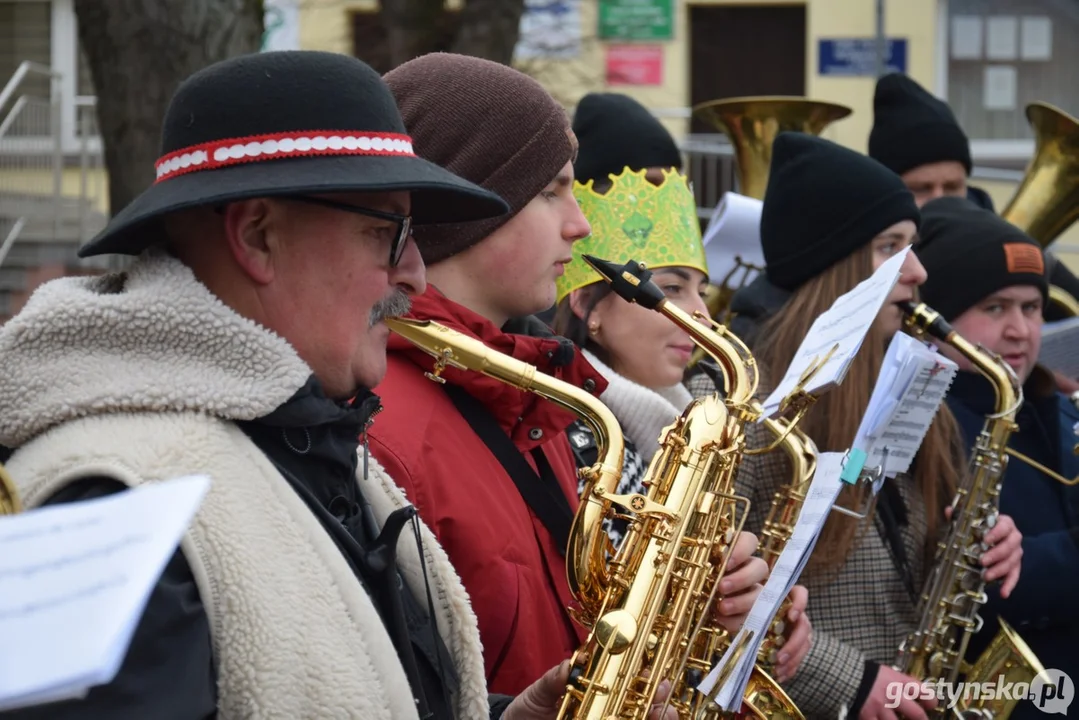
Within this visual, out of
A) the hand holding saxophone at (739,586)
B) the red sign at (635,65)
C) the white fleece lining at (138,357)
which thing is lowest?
the hand holding saxophone at (739,586)

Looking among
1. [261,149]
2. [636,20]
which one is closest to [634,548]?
[261,149]

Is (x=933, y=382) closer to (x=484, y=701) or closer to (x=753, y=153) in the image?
(x=484, y=701)

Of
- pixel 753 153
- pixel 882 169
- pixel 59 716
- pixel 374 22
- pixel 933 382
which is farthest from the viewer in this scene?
pixel 374 22

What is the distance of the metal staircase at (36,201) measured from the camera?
11.9 m

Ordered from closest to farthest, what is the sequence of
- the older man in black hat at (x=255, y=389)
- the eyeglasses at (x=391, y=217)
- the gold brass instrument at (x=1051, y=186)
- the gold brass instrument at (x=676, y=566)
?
the older man in black hat at (x=255, y=389) → the eyeglasses at (x=391, y=217) → the gold brass instrument at (x=676, y=566) → the gold brass instrument at (x=1051, y=186)

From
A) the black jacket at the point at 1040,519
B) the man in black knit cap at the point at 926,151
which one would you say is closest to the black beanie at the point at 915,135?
the man in black knit cap at the point at 926,151

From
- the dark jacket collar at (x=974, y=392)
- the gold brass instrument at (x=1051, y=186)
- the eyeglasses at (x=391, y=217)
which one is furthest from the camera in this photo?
the gold brass instrument at (x=1051, y=186)

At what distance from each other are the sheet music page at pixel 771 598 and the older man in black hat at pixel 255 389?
1.75ft

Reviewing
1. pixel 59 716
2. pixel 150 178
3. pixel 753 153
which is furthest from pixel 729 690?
pixel 150 178

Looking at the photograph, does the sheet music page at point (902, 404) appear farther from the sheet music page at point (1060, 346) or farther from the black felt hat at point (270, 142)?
the sheet music page at point (1060, 346)

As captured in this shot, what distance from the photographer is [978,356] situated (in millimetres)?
4012

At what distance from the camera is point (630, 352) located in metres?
3.64

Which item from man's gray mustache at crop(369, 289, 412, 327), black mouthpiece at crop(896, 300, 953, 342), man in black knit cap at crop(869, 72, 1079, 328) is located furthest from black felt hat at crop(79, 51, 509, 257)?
man in black knit cap at crop(869, 72, 1079, 328)

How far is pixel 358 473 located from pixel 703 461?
847mm
